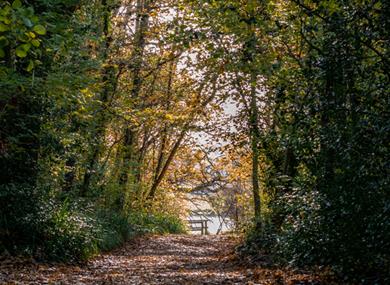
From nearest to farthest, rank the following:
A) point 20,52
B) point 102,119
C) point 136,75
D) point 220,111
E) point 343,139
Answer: point 20,52, point 343,139, point 102,119, point 220,111, point 136,75

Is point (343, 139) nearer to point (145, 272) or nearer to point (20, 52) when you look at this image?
point (20, 52)

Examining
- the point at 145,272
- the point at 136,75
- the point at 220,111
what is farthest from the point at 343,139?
the point at 136,75

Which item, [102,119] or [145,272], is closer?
[145,272]

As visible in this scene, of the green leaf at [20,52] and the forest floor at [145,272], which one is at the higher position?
the green leaf at [20,52]

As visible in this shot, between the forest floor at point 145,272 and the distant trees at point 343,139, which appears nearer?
the distant trees at point 343,139

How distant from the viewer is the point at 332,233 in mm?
6137

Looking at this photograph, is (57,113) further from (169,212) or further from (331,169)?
(169,212)

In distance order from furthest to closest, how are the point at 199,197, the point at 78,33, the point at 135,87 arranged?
1. the point at 199,197
2. the point at 135,87
3. the point at 78,33

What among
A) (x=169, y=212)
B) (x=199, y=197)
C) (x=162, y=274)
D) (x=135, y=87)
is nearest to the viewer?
(x=162, y=274)

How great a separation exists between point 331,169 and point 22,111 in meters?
6.65

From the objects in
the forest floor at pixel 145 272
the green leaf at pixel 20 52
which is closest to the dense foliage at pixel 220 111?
the green leaf at pixel 20 52

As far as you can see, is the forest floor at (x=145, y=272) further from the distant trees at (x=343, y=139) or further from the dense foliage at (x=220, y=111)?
the distant trees at (x=343, y=139)

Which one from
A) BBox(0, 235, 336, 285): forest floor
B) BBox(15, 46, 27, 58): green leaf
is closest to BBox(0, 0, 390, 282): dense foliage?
BBox(15, 46, 27, 58): green leaf

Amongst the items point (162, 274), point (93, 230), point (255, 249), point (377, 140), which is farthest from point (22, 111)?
point (377, 140)
